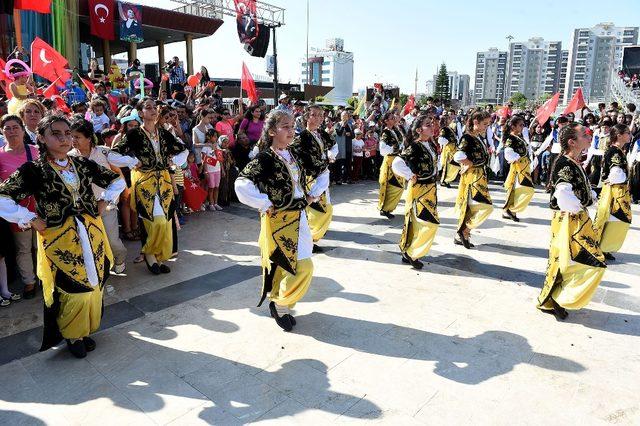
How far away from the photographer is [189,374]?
10.7 feet

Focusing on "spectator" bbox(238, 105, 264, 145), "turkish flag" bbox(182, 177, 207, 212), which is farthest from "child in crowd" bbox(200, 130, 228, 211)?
"spectator" bbox(238, 105, 264, 145)

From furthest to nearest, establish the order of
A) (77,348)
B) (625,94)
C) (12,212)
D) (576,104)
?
(625,94), (576,104), (77,348), (12,212)

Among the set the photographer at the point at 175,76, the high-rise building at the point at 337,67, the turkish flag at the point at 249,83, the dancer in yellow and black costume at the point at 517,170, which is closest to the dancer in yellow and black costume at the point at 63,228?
the dancer in yellow and black costume at the point at 517,170

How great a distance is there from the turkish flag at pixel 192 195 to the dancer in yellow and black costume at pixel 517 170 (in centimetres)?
480

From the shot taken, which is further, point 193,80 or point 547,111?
point 193,80

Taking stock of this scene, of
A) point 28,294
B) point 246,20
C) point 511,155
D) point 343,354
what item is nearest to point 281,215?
point 343,354

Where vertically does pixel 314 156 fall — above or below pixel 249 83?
below

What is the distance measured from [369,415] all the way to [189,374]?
1.27 meters

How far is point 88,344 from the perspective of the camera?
3.60m

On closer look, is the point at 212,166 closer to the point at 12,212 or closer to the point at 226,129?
the point at 226,129

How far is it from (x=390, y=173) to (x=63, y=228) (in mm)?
5324

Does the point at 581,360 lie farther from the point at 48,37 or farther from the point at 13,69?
the point at 48,37

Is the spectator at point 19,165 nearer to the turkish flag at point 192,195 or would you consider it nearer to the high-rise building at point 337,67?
the turkish flag at point 192,195

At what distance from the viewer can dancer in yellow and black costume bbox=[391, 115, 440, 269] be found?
17.4 feet
